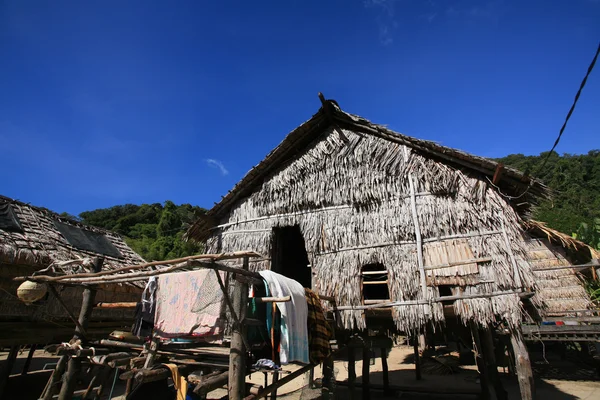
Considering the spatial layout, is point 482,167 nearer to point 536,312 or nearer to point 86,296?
point 536,312

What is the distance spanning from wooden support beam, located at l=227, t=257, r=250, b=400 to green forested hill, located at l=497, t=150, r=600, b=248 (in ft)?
72.3

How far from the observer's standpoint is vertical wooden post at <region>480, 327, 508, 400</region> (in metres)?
9.27

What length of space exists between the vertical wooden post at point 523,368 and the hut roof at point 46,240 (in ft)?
35.6

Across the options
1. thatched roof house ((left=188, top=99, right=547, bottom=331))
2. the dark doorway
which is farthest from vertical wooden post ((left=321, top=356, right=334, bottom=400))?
the dark doorway

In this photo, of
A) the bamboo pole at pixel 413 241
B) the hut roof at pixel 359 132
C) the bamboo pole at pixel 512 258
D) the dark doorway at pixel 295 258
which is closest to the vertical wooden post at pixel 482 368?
the bamboo pole at pixel 512 258

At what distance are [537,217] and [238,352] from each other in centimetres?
3365

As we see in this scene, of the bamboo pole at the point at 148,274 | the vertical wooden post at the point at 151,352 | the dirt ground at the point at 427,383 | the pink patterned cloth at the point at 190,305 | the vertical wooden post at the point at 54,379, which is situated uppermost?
the bamboo pole at the point at 148,274

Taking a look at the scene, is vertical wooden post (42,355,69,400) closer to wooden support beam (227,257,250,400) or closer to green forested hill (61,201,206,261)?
wooden support beam (227,257,250,400)

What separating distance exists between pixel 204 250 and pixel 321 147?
4824mm

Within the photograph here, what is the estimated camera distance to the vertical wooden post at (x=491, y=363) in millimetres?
9266

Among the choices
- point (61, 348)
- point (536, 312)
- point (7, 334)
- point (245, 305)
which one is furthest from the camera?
point (7, 334)

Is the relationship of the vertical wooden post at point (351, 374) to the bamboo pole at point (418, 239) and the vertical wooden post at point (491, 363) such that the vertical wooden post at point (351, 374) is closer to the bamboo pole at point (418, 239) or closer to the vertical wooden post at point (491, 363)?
the bamboo pole at point (418, 239)

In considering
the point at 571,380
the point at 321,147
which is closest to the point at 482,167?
the point at 321,147

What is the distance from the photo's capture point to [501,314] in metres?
6.86
